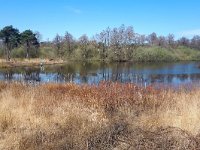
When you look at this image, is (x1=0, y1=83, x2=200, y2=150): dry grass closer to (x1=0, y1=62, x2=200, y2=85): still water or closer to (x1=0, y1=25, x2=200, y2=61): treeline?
(x1=0, y1=62, x2=200, y2=85): still water

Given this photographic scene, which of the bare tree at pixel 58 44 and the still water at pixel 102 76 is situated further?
the bare tree at pixel 58 44

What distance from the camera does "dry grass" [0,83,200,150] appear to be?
6.62 m

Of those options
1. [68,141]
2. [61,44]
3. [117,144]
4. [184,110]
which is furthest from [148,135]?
[61,44]

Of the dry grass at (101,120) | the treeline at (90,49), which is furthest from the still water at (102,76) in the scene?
the treeline at (90,49)

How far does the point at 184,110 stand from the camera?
369 inches

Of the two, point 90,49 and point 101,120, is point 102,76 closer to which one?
point 101,120

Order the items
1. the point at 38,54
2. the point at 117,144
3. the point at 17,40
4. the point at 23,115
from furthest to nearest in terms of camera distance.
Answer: the point at 38,54
the point at 17,40
the point at 23,115
the point at 117,144

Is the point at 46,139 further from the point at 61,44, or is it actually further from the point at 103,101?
the point at 61,44

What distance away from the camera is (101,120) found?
8.48m

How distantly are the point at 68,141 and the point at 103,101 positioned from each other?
3627 mm

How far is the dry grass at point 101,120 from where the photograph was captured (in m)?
6.62

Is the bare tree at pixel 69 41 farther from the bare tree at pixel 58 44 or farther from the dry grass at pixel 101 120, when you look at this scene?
the dry grass at pixel 101 120

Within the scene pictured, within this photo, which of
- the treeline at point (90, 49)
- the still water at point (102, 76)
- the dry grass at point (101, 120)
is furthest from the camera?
the treeline at point (90, 49)

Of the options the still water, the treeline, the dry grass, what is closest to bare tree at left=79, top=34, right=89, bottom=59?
the treeline
